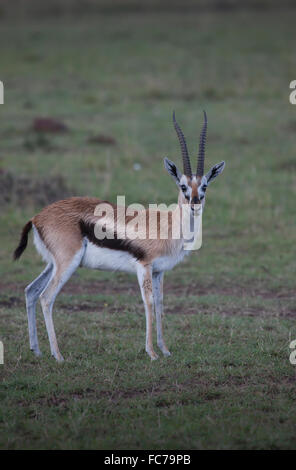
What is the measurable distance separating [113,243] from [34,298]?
94cm

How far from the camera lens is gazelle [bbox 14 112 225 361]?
6.40 meters

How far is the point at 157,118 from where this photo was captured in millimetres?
16203

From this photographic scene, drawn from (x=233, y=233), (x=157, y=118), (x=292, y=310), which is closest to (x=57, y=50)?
(x=157, y=118)

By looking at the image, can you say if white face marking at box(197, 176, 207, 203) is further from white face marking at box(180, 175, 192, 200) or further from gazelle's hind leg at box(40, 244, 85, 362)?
gazelle's hind leg at box(40, 244, 85, 362)

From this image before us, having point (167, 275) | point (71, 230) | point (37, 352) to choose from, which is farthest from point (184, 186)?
point (167, 275)

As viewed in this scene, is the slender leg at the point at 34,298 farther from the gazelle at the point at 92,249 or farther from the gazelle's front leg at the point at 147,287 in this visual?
the gazelle's front leg at the point at 147,287

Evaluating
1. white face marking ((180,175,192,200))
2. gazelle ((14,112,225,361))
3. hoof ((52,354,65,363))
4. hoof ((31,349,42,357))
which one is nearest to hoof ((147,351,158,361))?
gazelle ((14,112,225,361))

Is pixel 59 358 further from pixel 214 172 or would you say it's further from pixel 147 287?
pixel 214 172

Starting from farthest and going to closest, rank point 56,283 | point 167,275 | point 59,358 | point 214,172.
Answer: point 167,275 → point 214,172 → point 56,283 → point 59,358

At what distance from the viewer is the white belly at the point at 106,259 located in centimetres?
646

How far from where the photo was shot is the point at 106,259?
6.46 metres

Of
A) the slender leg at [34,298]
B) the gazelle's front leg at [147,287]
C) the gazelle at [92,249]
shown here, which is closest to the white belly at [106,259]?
the gazelle at [92,249]

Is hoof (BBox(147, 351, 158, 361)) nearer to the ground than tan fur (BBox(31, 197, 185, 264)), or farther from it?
nearer to the ground
